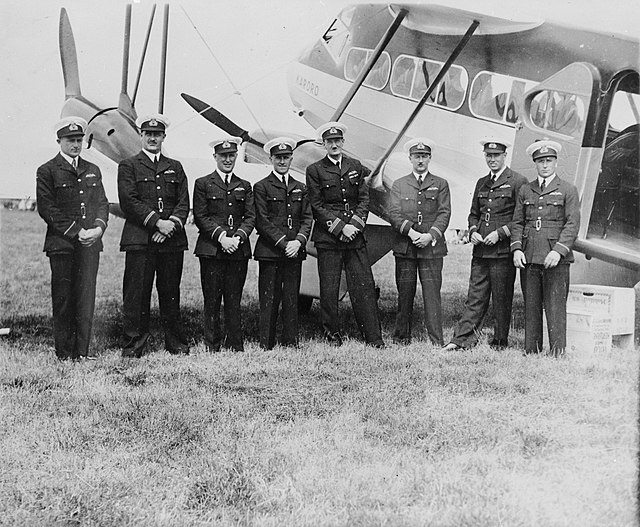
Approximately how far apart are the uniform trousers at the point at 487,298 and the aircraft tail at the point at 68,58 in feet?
14.3

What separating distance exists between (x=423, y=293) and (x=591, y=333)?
1.51 m

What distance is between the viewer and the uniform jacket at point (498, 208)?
5840 millimetres

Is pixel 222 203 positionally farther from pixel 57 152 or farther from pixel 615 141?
pixel 615 141

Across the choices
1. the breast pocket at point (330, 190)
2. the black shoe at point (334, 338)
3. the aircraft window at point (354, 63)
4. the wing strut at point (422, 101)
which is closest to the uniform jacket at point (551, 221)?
the wing strut at point (422, 101)

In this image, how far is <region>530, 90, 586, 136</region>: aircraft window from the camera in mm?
5551

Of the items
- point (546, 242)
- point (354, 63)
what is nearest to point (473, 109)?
point (546, 242)

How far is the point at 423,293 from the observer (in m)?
6.14

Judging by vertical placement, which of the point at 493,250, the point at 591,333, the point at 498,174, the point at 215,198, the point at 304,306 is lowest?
the point at 591,333

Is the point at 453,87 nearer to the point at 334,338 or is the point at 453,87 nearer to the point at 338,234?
the point at 338,234

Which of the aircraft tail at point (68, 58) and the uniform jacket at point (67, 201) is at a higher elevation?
the aircraft tail at point (68, 58)

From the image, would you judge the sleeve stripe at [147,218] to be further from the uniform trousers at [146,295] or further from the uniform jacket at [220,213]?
the uniform jacket at [220,213]

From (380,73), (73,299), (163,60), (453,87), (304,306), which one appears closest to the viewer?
(73,299)

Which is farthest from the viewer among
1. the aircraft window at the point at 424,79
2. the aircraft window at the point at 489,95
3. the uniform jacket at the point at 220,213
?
the aircraft window at the point at 424,79

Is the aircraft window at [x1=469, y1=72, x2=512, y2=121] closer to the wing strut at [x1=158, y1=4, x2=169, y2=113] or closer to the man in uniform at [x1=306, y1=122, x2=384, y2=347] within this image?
the man in uniform at [x1=306, y1=122, x2=384, y2=347]
